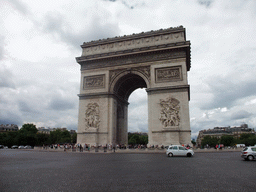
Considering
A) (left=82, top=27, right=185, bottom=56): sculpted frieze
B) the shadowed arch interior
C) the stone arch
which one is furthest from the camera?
the shadowed arch interior

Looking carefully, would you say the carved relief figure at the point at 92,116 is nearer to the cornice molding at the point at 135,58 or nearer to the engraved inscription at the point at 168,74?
the cornice molding at the point at 135,58

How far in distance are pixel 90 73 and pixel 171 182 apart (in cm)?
2767

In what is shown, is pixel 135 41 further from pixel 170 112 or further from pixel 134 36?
pixel 170 112

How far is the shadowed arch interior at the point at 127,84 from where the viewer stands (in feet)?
104

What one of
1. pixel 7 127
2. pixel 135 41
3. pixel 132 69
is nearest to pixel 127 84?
pixel 132 69

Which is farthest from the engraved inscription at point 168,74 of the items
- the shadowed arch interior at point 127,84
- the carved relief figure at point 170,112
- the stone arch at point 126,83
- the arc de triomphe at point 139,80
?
the shadowed arch interior at point 127,84

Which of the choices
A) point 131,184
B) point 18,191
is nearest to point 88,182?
point 131,184

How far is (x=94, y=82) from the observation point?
103 ft

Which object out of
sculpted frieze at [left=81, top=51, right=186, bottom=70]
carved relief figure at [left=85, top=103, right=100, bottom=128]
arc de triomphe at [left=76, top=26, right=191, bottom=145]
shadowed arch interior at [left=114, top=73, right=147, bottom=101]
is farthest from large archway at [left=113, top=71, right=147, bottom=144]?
carved relief figure at [left=85, top=103, right=100, bottom=128]

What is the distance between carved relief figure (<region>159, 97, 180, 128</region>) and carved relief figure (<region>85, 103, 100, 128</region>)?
8.90 meters

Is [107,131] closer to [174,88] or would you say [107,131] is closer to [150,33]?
[174,88]

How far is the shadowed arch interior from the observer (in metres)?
31.6

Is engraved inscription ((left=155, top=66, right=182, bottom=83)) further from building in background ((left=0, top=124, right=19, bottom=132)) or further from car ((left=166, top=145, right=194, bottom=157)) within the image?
building in background ((left=0, top=124, right=19, bottom=132))

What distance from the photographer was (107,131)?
2900 cm
